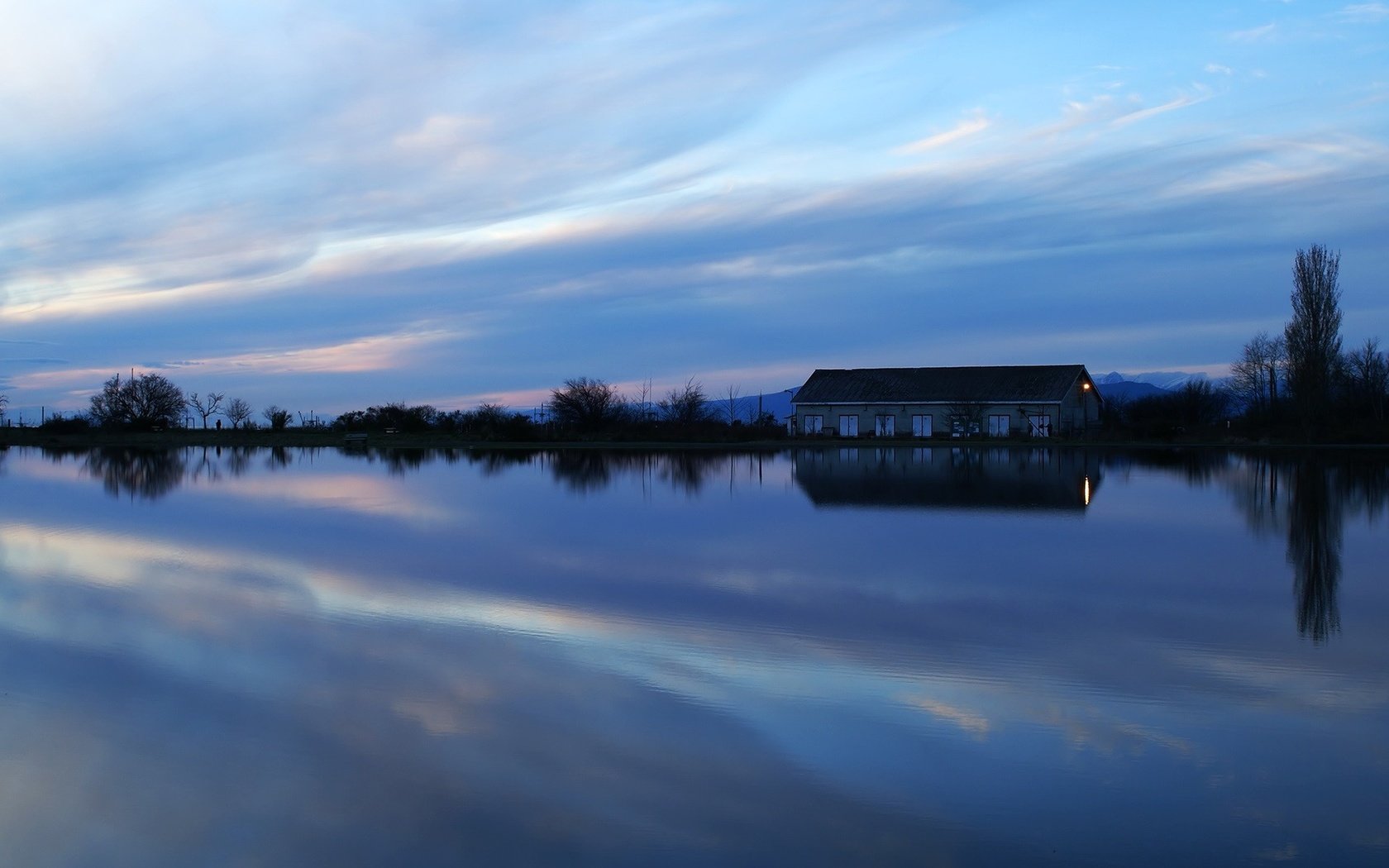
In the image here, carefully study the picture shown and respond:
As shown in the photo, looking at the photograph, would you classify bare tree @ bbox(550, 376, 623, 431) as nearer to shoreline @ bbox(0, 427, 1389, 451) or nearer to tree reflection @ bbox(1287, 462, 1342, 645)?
shoreline @ bbox(0, 427, 1389, 451)

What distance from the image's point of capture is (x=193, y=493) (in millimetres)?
19438

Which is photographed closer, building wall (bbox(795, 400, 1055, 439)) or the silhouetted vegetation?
the silhouetted vegetation

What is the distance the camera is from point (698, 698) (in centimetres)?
549

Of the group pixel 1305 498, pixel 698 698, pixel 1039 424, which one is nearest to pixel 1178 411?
pixel 1039 424

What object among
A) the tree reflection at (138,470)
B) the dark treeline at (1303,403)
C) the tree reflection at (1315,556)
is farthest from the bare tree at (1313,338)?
the tree reflection at (138,470)

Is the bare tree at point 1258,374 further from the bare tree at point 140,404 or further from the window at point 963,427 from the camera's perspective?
the bare tree at point 140,404

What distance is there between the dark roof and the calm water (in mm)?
34674

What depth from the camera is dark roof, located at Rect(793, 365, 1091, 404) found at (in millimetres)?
46344

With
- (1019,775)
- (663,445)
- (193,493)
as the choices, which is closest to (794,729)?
(1019,775)

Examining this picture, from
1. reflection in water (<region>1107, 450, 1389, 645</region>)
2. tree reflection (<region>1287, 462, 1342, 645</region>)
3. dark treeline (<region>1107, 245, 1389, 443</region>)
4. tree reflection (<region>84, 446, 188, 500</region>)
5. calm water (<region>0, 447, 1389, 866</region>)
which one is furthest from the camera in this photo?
dark treeline (<region>1107, 245, 1389, 443</region>)

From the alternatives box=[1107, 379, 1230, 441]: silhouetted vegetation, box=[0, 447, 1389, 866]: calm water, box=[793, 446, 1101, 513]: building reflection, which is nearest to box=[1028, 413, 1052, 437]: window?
box=[1107, 379, 1230, 441]: silhouetted vegetation

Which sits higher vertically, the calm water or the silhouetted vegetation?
the silhouetted vegetation

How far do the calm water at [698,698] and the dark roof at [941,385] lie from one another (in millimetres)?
34674

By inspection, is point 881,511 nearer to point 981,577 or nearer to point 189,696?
point 981,577
